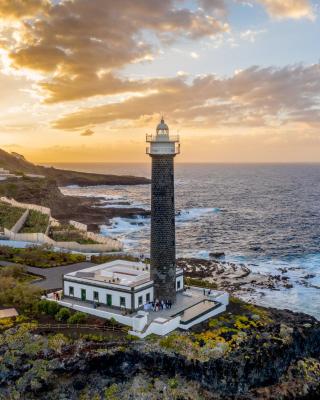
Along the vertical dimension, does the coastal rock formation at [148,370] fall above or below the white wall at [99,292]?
below

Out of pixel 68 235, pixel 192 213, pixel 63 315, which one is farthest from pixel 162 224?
pixel 192 213

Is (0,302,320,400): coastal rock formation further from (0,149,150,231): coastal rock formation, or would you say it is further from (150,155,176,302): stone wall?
(0,149,150,231): coastal rock formation

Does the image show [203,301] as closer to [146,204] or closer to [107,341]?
[107,341]

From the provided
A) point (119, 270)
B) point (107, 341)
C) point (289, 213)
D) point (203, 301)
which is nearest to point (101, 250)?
point (119, 270)

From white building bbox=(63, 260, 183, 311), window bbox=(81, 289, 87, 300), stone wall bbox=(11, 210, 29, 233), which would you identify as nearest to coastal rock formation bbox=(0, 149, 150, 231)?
stone wall bbox=(11, 210, 29, 233)

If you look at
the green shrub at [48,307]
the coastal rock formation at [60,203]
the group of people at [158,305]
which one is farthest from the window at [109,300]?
the coastal rock formation at [60,203]

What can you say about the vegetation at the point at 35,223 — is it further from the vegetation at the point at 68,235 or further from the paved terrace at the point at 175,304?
the paved terrace at the point at 175,304

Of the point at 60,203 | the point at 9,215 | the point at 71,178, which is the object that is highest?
the point at 71,178

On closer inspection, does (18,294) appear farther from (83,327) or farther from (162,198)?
(162,198)
